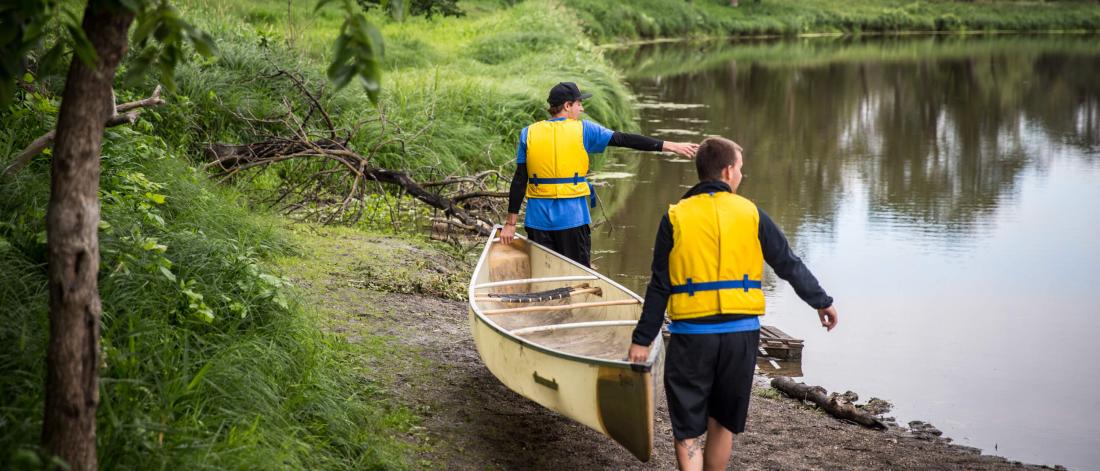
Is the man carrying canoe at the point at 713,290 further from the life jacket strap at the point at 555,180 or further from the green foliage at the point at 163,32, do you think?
the life jacket strap at the point at 555,180

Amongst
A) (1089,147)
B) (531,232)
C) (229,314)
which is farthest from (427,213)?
(1089,147)

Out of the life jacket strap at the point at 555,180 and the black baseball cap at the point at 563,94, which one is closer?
the black baseball cap at the point at 563,94

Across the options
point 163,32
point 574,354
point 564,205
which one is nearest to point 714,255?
point 574,354

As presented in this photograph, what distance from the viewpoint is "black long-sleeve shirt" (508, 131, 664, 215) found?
6.89m

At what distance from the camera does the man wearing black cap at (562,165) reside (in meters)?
7.00

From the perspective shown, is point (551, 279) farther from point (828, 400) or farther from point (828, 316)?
point (828, 316)

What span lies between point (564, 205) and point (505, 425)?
1801mm

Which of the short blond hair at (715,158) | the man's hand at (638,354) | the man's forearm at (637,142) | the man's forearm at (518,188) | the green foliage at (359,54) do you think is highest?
the green foliage at (359,54)

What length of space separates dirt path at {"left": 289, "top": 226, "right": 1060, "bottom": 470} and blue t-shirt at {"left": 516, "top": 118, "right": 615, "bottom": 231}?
0.97 metres

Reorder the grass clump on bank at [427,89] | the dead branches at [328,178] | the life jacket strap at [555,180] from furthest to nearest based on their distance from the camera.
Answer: the grass clump on bank at [427,89], the dead branches at [328,178], the life jacket strap at [555,180]

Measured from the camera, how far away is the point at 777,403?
7.07 meters

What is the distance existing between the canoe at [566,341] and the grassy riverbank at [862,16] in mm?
42113

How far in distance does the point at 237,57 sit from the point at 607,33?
3218 centimetres

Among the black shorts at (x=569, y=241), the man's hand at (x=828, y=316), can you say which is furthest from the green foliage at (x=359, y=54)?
the black shorts at (x=569, y=241)
